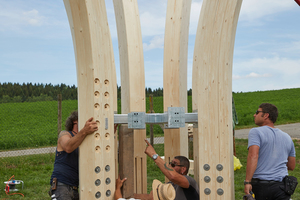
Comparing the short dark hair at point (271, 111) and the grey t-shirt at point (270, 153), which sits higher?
the short dark hair at point (271, 111)

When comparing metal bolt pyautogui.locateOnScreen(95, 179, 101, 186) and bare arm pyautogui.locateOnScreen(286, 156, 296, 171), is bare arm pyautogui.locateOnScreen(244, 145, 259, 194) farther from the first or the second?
metal bolt pyautogui.locateOnScreen(95, 179, 101, 186)

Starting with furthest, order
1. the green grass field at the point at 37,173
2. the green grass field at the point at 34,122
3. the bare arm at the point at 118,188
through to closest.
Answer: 1. the green grass field at the point at 34,122
2. the green grass field at the point at 37,173
3. the bare arm at the point at 118,188

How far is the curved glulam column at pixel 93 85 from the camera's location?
9.23ft

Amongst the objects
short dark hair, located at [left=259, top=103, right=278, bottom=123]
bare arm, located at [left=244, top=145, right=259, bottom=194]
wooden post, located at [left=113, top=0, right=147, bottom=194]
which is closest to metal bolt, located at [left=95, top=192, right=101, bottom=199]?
wooden post, located at [left=113, top=0, right=147, bottom=194]

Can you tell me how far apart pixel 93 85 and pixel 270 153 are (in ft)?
6.72

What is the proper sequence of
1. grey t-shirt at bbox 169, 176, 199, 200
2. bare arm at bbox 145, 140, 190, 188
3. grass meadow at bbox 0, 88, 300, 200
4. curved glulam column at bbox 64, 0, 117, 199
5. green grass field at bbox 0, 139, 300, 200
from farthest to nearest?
grass meadow at bbox 0, 88, 300, 200
green grass field at bbox 0, 139, 300, 200
grey t-shirt at bbox 169, 176, 199, 200
bare arm at bbox 145, 140, 190, 188
curved glulam column at bbox 64, 0, 117, 199

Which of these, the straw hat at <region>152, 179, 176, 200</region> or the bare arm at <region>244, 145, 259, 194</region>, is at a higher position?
the bare arm at <region>244, 145, 259, 194</region>

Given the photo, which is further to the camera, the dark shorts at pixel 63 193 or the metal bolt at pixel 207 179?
the dark shorts at pixel 63 193

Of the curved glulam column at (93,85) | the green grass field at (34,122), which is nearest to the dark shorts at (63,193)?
the curved glulam column at (93,85)

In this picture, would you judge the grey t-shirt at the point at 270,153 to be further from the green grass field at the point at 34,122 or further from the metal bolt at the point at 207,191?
the green grass field at the point at 34,122

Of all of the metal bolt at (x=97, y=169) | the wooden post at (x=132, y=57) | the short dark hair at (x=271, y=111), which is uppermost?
the wooden post at (x=132, y=57)

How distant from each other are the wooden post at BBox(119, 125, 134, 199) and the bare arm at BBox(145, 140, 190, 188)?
263mm

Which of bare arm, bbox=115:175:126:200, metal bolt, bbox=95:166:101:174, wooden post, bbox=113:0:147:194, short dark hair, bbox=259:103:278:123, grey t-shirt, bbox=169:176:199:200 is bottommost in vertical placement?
grey t-shirt, bbox=169:176:199:200

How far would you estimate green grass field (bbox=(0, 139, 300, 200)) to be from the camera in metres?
6.47
